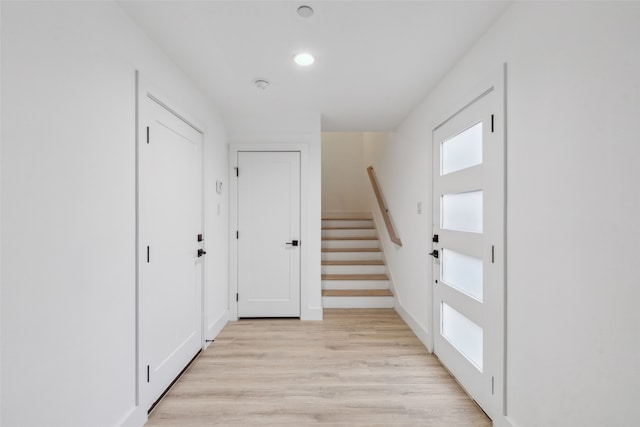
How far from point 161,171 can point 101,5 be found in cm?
95

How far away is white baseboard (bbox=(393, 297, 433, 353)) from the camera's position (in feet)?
9.16

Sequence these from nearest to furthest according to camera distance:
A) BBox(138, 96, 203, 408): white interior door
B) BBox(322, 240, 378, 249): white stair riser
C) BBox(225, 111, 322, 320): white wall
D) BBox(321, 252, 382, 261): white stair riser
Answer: BBox(138, 96, 203, 408): white interior door < BBox(225, 111, 322, 320): white wall < BBox(321, 252, 382, 261): white stair riser < BBox(322, 240, 378, 249): white stair riser

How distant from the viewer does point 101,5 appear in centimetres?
143

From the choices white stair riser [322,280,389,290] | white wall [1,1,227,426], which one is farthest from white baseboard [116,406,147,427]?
white stair riser [322,280,389,290]

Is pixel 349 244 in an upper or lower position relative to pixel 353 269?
upper

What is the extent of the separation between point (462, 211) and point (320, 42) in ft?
5.16

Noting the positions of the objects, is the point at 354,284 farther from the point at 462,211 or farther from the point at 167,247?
the point at 167,247

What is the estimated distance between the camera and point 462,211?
2.16 metres

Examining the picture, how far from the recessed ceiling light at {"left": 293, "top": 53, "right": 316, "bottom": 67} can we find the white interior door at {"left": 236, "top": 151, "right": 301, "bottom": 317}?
57.8 inches

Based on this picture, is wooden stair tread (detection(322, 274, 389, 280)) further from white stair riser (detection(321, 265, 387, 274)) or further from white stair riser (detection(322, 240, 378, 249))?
white stair riser (detection(322, 240, 378, 249))

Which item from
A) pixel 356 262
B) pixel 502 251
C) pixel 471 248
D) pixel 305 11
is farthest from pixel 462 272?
pixel 356 262

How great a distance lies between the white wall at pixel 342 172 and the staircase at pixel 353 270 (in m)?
1.28

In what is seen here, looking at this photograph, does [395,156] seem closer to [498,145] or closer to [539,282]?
[498,145]

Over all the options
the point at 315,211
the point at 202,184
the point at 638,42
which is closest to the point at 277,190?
the point at 315,211
